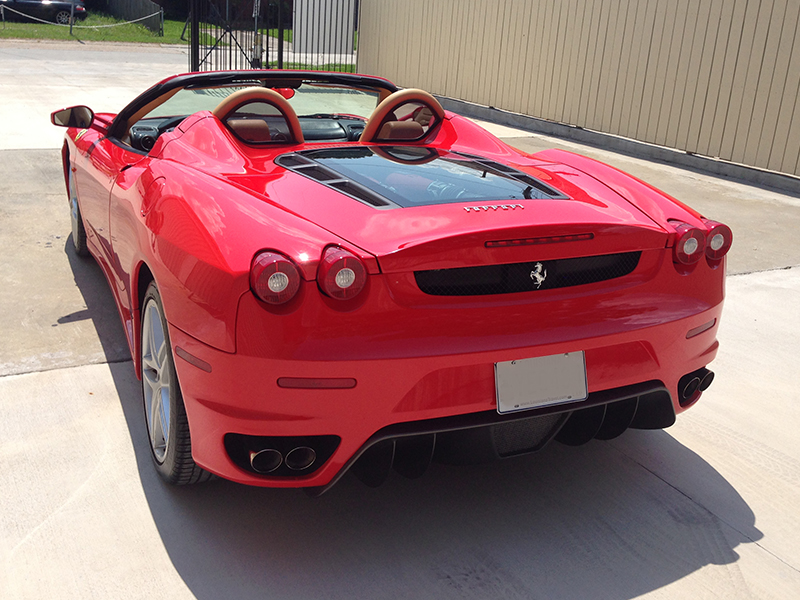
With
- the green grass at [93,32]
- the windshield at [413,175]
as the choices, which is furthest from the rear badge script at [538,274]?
the green grass at [93,32]

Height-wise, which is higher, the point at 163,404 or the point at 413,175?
the point at 413,175

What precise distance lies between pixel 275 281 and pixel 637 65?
9.90m

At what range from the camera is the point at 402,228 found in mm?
2213

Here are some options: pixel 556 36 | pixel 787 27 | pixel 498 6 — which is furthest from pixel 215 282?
pixel 498 6

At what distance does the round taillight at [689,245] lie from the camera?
8.30 ft

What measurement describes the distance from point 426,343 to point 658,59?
373 inches

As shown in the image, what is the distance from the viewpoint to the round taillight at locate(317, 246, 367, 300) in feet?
6.76

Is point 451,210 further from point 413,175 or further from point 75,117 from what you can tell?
point 75,117

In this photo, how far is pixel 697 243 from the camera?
2.55 meters

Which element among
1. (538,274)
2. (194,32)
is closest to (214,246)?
(538,274)

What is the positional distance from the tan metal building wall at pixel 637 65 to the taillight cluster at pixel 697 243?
7238mm

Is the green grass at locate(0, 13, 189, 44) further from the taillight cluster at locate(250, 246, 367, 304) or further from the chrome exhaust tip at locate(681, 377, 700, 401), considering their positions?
the chrome exhaust tip at locate(681, 377, 700, 401)

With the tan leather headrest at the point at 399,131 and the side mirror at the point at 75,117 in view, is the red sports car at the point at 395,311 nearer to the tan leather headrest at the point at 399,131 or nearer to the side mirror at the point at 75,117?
the tan leather headrest at the point at 399,131

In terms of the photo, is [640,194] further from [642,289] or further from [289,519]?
[289,519]
